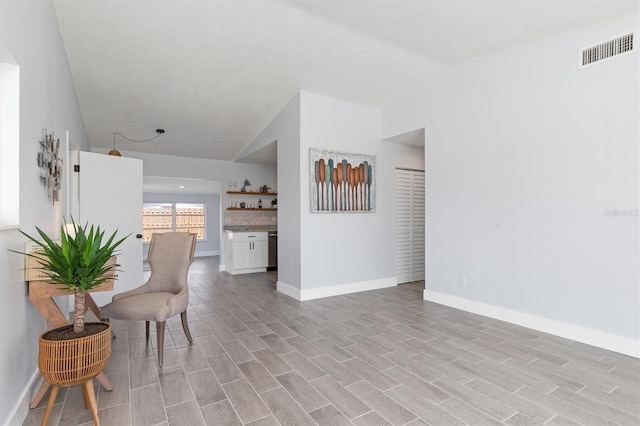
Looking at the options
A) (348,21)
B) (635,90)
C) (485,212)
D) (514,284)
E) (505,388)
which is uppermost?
(348,21)

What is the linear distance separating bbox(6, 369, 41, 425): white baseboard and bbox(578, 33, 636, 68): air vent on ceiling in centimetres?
476

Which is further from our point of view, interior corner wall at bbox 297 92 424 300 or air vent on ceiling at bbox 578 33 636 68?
interior corner wall at bbox 297 92 424 300

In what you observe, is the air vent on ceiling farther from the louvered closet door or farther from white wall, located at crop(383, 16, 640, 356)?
the louvered closet door

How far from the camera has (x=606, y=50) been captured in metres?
2.89

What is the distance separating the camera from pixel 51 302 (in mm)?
2104

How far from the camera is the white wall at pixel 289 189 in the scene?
4566 mm

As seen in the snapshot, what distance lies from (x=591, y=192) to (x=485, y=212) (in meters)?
0.99

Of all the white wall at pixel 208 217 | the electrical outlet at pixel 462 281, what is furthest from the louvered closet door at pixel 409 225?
the white wall at pixel 208 217

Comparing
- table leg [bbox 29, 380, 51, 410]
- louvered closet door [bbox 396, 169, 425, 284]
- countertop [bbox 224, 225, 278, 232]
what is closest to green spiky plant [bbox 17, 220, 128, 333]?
table leg [bbox 29, 380, 51, 410]

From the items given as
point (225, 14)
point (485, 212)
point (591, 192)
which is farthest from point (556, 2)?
point (225, 14)

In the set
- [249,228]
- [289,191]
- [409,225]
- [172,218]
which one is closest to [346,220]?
[289,191]

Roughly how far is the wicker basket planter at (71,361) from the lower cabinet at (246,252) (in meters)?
4.56

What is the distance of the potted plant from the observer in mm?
1723

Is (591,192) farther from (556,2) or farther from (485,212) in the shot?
(556,2)
